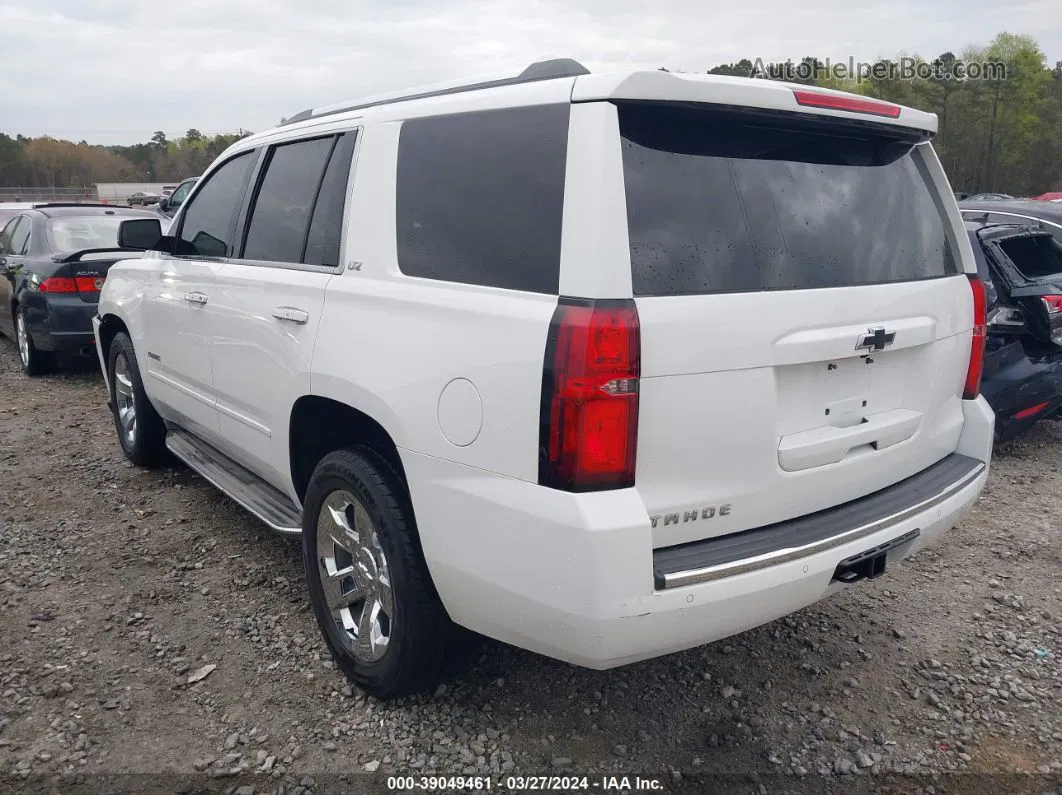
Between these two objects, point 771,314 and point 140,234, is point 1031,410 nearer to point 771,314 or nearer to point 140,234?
point 771,314

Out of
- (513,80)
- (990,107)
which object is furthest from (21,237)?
(990,107)

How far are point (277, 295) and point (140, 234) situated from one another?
174 centimetres

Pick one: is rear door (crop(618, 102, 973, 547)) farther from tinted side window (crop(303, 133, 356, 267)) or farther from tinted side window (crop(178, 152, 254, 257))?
tinted side window (crop(178, 152, 254, 257))

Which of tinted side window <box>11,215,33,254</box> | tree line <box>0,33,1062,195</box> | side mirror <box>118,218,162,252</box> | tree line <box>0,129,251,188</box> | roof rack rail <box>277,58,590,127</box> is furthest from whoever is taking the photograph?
tree line <box>0,129,251,188</box>

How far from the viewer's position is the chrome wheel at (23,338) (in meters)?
8.14

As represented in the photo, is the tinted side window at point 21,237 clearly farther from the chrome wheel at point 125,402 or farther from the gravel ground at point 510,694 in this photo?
the gravel ground at point 510,694

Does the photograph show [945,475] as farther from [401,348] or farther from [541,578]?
[401,348]

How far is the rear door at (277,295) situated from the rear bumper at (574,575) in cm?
88

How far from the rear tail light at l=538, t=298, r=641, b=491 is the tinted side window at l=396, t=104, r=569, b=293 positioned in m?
0.17

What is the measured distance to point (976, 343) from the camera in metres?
3.13

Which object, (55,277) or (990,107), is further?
(990,107)

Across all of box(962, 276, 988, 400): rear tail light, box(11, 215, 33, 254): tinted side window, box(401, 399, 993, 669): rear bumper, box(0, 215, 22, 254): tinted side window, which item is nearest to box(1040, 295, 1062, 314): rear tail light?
box(962, 276, 988, 400): rear tail light

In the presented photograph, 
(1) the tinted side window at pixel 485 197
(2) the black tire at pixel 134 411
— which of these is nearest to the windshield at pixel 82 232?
(2) the black tire at pixel 134 411

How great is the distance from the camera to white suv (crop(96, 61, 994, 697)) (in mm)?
2121
